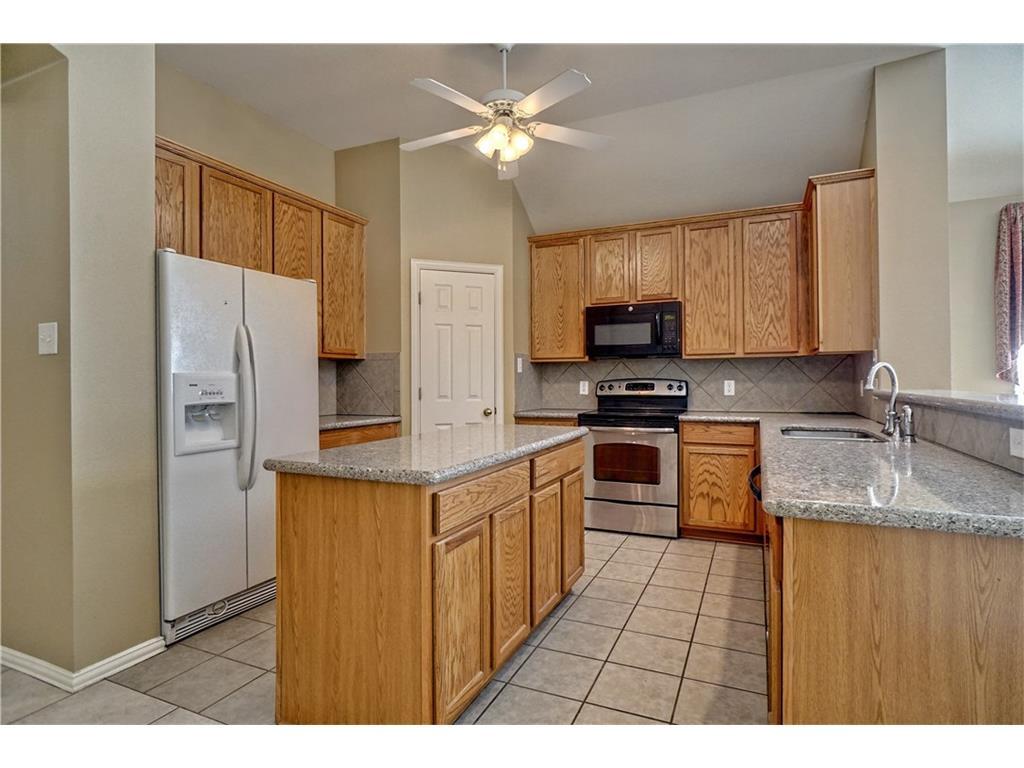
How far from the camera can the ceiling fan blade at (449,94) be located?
224 centimetres

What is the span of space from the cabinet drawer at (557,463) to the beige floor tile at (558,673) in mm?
677

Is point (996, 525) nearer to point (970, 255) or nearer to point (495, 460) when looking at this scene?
point (495, 460)

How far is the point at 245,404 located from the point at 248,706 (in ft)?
4.15

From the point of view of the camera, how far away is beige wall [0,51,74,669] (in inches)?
75.7

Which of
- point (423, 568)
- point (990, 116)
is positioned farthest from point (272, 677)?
point (990, 116)

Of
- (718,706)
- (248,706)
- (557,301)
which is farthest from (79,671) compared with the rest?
(557,301)

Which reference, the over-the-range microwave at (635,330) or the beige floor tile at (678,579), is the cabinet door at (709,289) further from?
the beige floor tile at (678,579)

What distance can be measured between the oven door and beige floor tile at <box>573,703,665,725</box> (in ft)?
7.00

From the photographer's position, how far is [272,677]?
1978 millimetres

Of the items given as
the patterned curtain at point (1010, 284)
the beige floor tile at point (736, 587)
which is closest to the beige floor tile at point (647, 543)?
the beige floor tile at point (736, 587)

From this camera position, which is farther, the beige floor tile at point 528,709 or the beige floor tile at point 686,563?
the beige floor tile at point 686,563

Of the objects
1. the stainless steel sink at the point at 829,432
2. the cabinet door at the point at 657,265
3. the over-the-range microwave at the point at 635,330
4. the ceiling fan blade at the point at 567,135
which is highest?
the ceiling fan blade at the point at 567,135

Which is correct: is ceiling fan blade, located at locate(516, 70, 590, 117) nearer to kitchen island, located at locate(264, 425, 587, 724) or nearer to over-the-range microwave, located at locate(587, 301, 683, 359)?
kitchen island, located at locate(264, 425, 587, 724)

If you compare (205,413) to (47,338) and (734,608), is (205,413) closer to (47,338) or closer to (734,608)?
(47,338)
